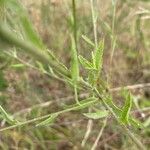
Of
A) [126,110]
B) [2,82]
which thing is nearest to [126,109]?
[126,110]

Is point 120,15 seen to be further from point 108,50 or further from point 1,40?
point 1,40

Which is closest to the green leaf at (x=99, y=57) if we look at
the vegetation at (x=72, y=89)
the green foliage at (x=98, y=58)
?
the green foliage at (x=98, y=58)

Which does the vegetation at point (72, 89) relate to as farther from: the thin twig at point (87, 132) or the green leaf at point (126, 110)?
the green leaf at point (126, 110)

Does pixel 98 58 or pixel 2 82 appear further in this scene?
pixel 2 82

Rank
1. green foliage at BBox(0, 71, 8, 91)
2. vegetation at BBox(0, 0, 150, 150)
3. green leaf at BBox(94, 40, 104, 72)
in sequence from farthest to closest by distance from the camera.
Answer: vegetation at BBox(0, 0, 150, 150) < green foliage at BBox(0, 71, 8, 91) < green leaf at BBox(94, 40, 104, 72)

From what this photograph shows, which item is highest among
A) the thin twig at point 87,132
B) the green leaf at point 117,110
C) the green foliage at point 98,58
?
the green foliage at point 98,58

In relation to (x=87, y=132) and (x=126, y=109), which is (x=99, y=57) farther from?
(x=87, y=132)

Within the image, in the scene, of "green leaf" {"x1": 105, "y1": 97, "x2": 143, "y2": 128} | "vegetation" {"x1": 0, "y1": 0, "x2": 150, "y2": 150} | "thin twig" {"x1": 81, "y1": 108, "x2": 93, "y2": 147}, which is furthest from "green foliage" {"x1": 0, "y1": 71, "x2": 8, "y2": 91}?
"green leaf" {"x1": 105, "y1": 97, "x2": 143, "y2": 128}

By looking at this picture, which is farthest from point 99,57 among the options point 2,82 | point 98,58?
point 2,82

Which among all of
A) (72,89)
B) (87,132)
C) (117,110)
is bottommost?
(87,132)

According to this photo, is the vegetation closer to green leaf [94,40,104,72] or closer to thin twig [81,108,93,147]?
thin twig [81,108,93,147]

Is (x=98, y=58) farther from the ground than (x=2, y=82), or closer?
farther from the ground
